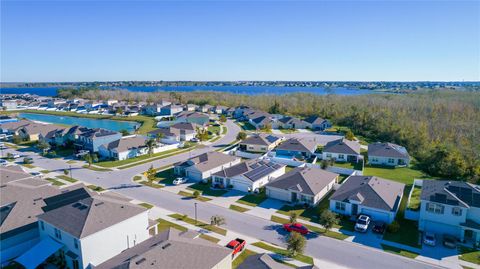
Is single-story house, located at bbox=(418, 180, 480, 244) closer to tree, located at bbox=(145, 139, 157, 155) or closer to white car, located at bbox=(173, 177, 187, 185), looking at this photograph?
white car, located at bbox=(173, 177, 187, 185)

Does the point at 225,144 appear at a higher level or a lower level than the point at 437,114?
lower

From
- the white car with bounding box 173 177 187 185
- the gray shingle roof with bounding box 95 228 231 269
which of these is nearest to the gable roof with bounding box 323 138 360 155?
the white car with bounding box 173 177 187 185

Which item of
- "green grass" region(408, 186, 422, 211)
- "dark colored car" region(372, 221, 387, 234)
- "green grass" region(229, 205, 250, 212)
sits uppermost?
"green grass" region(408, 186, 422, 211)

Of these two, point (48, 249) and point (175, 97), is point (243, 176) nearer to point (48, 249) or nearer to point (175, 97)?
point (48, 249)

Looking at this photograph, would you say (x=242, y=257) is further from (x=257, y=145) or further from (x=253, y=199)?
(x=257, y=145)

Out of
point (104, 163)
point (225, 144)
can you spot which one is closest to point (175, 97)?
point (225, 144)

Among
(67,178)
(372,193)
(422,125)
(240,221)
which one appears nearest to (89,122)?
(67,178)

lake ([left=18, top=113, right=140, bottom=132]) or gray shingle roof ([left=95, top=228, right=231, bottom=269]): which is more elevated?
gray shingle roof ([left=95, top=228, right=231, bottom=269])
